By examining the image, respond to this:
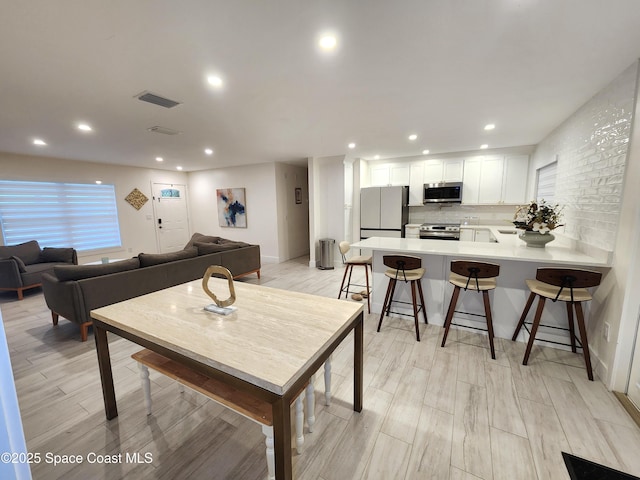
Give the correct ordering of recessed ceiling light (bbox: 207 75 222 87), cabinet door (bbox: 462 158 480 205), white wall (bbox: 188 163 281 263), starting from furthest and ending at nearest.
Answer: white wall (bbox: 188 163 281 263), cabinet door (bbox: 462 158 480 205), recessed ceiling light (bbox: 207 75 222 87)

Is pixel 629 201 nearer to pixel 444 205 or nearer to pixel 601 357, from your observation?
pixel 601 357

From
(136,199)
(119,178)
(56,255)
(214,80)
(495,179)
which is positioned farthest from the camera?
(136,199)

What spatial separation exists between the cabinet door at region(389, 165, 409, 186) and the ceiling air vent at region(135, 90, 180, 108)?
4.42 m

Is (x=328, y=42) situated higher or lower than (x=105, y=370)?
higher

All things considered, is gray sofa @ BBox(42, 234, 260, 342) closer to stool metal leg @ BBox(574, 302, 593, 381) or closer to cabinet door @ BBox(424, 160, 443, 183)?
stool metal leg @ BBox(574, 302, 593, 381)

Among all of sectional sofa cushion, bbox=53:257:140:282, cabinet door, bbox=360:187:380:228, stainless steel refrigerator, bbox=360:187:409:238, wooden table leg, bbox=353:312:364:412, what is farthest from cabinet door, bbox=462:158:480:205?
sectional sofa cushion, bbox=53:257:140:282

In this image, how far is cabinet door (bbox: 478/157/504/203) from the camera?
16.2ft

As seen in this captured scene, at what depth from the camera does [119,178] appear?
6223 millimetres

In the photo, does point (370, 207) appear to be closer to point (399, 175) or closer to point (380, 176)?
point (380, 176)

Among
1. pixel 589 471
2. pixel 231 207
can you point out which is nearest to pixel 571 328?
pixel 589 471

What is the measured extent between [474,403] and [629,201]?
5.80 ft

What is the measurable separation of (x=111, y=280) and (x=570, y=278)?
14.2 ft

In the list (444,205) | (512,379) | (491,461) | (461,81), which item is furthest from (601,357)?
(444,205)

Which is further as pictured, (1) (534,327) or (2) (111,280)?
(2) (111,280)
